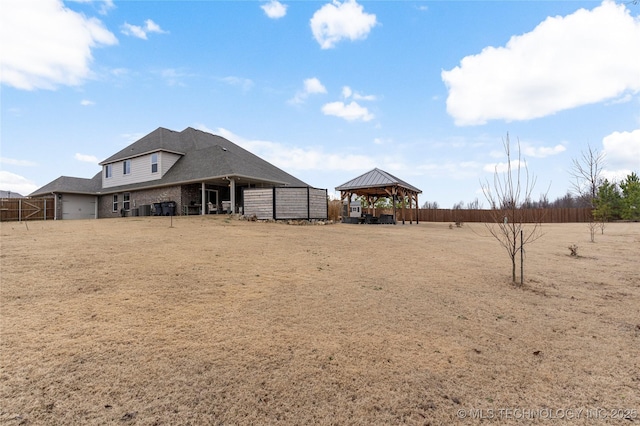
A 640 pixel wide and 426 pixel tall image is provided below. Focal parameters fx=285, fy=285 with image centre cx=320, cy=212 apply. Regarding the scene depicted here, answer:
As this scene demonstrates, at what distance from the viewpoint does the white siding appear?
20.9m

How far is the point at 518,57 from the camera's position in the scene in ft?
33.5

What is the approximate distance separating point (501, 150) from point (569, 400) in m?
4.68

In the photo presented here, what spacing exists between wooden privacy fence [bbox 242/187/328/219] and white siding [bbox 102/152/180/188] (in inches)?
361

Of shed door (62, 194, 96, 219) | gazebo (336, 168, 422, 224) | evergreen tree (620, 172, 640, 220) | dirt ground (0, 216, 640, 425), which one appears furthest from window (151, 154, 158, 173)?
evergreen tree (620, 172, 640, 220)

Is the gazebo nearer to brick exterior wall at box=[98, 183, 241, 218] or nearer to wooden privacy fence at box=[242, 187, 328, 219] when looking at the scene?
wooden privacy fence at box=[242, 187, 328, 219]

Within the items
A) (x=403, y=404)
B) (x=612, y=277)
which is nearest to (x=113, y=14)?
(x=403, y=404)

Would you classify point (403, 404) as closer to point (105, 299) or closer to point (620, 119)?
point (105, 299)

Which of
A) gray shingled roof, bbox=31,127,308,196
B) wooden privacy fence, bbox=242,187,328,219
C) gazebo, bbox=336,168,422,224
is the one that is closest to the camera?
wooden privacy fence, bbox=242,187,328,219

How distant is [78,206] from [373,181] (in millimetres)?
25641

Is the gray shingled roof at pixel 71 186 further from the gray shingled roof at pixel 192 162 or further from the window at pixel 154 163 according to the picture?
the window at pixel 154 163

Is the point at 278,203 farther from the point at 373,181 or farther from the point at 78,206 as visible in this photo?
the point at 78,206

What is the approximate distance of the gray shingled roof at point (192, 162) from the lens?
1831 cm

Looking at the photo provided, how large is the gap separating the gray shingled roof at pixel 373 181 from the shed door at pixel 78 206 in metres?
22.5

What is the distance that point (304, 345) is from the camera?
286cm
